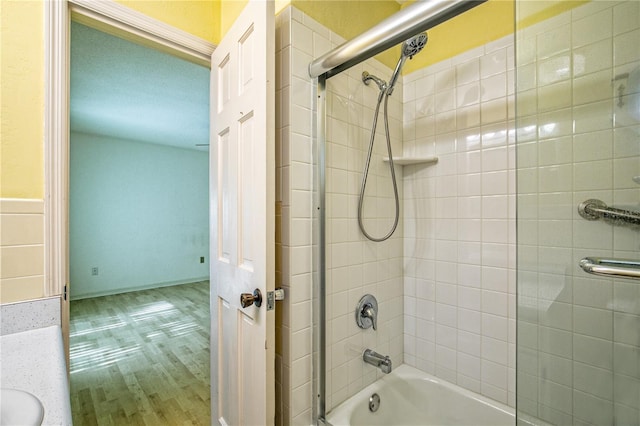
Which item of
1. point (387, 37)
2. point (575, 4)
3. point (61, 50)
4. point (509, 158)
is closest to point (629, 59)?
point (575, 4)

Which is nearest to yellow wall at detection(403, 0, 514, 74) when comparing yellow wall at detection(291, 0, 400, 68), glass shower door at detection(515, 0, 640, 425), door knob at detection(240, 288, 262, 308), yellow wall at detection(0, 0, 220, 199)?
yellow wall at detection(291, 0, 400, 68)

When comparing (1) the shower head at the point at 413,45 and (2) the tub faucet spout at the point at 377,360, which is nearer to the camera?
(1) the shower head at the point at 413,45

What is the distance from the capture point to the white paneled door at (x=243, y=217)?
0.95m

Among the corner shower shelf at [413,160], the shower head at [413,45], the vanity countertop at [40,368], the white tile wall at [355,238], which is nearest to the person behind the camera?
the vanity countertop at [40,368]

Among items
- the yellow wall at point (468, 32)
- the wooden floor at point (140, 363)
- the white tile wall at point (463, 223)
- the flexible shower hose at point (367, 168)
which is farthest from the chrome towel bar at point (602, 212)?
the wooden floor at point (140, 363)

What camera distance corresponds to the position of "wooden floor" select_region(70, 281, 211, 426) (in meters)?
1.79

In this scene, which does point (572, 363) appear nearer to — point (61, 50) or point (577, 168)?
point (577, 168)

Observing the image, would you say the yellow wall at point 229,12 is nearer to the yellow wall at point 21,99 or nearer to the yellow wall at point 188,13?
the yellow wall at point 188,13

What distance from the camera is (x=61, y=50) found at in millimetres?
999

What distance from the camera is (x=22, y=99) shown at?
3.11 feet

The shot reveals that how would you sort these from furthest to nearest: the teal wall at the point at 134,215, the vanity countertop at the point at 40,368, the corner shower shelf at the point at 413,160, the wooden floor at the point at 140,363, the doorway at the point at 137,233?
the teal wall at the point at 134,215 → the doorway at the point at 137,233 → the wooden floor at the point at 140,363 → the corner shower shelf at the point at 413,160 → the vanity countertop at the point at 40,368

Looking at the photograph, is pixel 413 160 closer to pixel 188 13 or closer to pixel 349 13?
pixel 349 13

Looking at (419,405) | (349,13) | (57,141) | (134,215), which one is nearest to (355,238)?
(419,405)

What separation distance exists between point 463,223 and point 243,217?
1.11 meters
